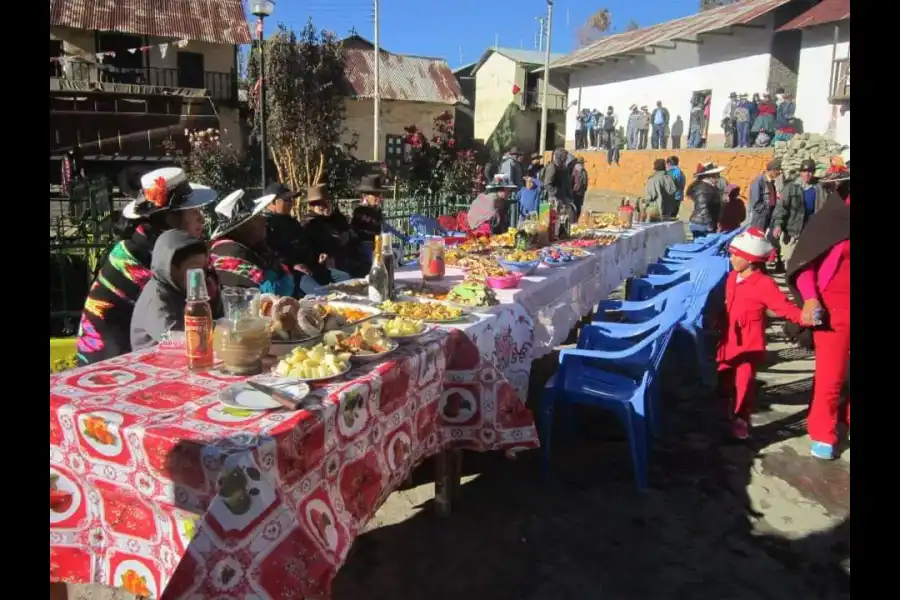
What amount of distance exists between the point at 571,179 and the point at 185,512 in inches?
458

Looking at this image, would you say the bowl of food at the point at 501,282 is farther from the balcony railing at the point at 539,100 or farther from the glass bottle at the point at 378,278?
the balcony railing at the point at 539,100

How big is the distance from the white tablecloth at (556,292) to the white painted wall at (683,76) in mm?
16427

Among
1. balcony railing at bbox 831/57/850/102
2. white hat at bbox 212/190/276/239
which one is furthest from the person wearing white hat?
balcony railing at bbox 831/57/850/102

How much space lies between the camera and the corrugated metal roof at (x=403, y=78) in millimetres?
29742

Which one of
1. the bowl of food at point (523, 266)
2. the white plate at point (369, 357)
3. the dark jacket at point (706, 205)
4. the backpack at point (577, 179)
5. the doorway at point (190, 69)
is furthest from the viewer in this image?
the doorway at point (190, 69)

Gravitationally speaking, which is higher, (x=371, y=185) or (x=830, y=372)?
(x=371, y=185)

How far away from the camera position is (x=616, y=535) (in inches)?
128

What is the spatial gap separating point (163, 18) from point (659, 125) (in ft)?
59.4

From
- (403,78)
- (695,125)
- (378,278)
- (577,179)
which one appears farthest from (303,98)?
(403,78)

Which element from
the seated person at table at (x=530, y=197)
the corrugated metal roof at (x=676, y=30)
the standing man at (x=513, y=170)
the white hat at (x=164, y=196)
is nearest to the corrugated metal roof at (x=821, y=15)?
the corrugated metal roof at (x=676, y=30)

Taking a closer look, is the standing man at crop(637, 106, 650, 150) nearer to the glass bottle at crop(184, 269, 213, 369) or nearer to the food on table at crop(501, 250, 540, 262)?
the food on table at crop(501, 250, 540, 262)

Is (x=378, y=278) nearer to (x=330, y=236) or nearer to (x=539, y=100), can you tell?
(x=330, y=236)

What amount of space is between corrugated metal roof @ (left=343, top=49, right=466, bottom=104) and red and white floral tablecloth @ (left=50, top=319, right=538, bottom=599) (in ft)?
94.0

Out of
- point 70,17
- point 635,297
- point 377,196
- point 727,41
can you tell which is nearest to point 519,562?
point 635,297
